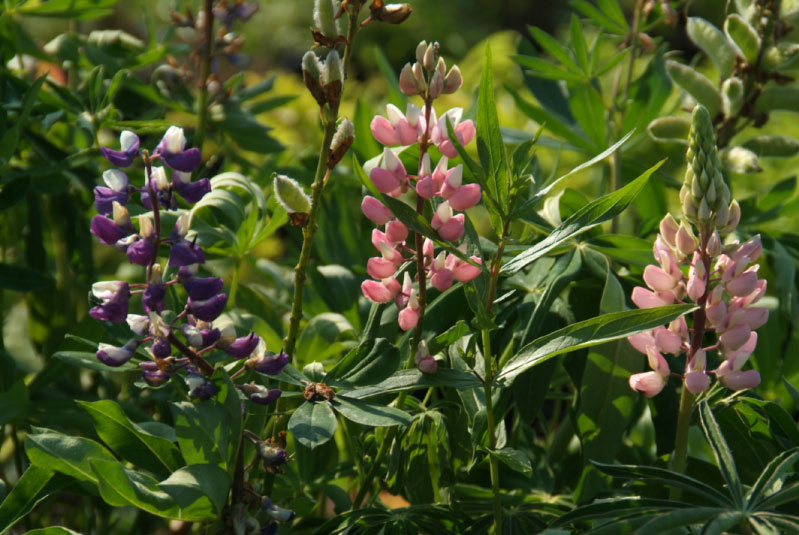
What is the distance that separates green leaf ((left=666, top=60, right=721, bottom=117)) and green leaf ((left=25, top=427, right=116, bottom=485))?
0.67 metres

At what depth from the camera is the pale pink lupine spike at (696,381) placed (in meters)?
0.62

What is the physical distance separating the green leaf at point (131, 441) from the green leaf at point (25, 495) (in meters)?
0.06

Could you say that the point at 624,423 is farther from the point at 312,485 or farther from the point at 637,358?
the point at 312,485

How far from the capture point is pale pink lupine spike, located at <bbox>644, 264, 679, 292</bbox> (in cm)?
64

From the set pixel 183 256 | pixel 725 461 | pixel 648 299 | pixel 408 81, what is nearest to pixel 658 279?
pixel 648 299

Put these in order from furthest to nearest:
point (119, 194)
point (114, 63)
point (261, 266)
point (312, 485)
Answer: point (261, 266), point (114, 63), point (312, 485), point (119, 194)

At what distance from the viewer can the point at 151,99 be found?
118 centimetres

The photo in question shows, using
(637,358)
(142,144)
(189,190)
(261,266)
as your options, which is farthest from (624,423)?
(142,144)

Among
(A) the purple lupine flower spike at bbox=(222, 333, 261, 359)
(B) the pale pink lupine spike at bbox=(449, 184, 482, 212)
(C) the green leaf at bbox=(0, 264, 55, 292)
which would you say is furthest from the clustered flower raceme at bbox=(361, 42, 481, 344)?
(C) the green leaf at bbox=(0, 264, 55, 292)

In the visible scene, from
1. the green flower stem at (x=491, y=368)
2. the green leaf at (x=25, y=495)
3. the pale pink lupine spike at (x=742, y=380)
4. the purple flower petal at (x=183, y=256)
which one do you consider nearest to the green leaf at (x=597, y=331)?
the green flower stem at (x=491, y=368)

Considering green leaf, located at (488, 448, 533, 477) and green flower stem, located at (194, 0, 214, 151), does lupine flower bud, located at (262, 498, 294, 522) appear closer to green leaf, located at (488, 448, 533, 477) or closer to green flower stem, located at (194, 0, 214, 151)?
green leaf, located at (488, 448, 533, 477)

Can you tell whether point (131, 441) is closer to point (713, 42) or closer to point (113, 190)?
point (113, 190)

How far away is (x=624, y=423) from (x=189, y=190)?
43cm

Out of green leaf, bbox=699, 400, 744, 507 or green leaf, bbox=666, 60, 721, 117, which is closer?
green leaf, bbox=699, 400, 744, 507
